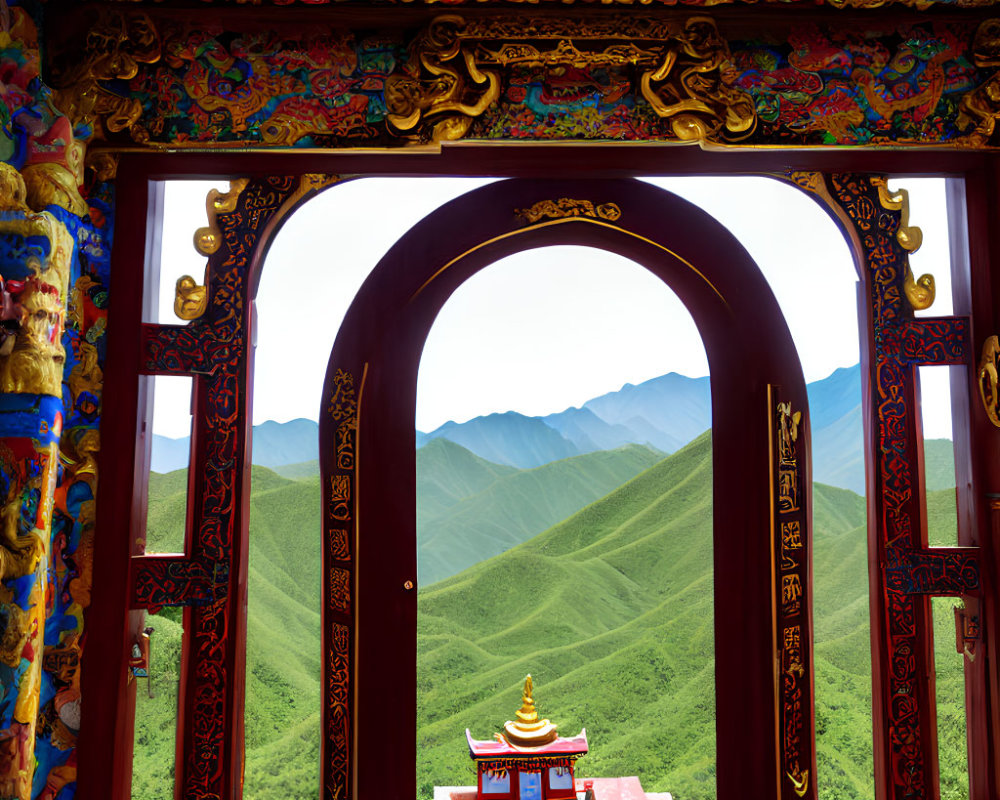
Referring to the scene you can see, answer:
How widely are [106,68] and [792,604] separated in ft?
7.99

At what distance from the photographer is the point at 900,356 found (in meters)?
2.11

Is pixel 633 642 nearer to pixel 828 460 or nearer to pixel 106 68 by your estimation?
pixel 828 460

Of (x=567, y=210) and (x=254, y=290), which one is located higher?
(x=567, y=210)

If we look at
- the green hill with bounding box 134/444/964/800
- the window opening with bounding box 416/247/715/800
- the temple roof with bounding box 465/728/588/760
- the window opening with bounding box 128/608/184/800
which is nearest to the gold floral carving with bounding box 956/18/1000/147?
the window opening with bounding box 416/247/715/800

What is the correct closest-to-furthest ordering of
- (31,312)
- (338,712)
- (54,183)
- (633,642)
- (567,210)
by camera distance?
1. (31,312)
2. (54,183)
3. (338,712)
4. (567,210)
5. (633,642)

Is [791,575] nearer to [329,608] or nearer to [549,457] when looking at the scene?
[549,457]

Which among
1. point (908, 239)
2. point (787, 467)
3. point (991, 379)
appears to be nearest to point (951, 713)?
point (787, 467)

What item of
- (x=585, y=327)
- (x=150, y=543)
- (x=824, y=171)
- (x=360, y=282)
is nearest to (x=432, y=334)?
(x=360, y=282)

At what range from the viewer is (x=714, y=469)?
2191mm


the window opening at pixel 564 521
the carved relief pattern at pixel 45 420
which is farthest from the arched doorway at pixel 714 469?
the carved relief pattern at pixel 45 420

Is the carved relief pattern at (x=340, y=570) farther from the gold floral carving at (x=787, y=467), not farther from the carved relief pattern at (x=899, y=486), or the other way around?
the carved relief pattern at (x=899, y=486)

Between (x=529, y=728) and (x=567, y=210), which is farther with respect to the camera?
(x=567, y=210)

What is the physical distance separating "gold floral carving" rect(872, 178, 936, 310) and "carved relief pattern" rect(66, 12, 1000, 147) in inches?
6.1

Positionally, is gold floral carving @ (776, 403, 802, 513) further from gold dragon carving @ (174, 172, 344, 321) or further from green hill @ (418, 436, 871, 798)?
gold dragon carving @ (174, 172, 344, 321)
